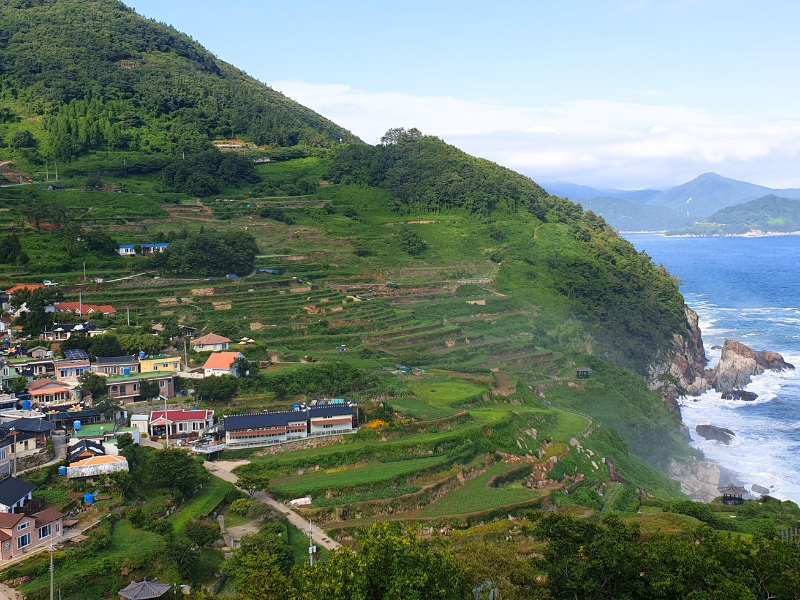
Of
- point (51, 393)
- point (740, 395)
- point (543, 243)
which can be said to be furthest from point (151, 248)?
point (740, 395)

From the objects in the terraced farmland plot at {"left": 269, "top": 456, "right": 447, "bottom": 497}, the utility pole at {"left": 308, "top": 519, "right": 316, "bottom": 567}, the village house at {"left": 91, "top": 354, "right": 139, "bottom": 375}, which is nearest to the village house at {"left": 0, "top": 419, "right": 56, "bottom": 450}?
the village house at {"left": 91, "top": 354, "right": 139, "bottom": 375}

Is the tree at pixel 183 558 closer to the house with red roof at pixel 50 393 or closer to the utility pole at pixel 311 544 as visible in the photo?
the utility pole at pixel 311 544

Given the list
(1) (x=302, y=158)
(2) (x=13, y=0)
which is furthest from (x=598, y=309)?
(2) (x=13, y=0)

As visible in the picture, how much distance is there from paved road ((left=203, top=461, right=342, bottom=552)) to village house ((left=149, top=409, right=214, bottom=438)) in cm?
245

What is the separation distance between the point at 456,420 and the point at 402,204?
40.7 meters

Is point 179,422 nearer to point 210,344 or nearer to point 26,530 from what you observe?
point 210,344

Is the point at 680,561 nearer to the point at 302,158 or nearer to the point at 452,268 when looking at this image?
the point at 452,268

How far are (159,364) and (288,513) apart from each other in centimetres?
1211

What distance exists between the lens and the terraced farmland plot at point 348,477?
2733 cm

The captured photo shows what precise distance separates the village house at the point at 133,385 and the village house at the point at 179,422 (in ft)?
7.96

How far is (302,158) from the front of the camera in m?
79.0

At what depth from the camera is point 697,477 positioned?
4316 centimetres

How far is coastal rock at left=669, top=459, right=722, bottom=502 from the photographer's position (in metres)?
40.4

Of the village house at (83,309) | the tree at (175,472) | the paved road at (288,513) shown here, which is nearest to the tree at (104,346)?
the village house at (83,309)
